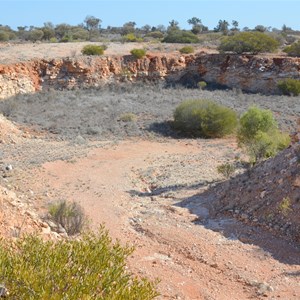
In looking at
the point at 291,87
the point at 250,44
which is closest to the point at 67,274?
the point at 291,87

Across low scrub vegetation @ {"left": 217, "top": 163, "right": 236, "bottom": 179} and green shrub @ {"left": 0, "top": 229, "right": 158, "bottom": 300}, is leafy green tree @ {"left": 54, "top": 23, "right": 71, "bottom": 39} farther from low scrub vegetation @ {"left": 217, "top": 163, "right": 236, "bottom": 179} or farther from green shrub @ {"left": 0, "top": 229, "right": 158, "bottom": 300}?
green shrub @ {"left": 0, "top": 229, "right": 158, "bottom": 300}

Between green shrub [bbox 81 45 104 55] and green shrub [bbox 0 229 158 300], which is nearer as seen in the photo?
green shrub [bbox 0 229 158 300]

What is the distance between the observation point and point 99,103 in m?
21.7

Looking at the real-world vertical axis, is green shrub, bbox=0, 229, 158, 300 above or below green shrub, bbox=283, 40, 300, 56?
below

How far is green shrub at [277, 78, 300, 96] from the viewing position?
24953mm

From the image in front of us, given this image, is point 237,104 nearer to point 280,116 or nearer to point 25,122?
point 280,116

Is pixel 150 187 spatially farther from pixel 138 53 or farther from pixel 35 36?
pixel 35 36

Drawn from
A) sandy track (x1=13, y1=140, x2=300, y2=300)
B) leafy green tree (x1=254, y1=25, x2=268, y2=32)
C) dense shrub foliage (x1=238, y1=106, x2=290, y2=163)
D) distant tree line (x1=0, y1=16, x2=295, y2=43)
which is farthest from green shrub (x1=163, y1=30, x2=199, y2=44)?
dense shrub foliage (x1=238, y1=106, x2=290, y2=163)

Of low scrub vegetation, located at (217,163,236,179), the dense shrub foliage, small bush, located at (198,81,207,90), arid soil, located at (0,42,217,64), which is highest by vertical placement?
arid soil, located at (0,42,217,64)

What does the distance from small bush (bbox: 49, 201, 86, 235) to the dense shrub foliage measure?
17.6 feet

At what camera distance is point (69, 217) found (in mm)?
8398

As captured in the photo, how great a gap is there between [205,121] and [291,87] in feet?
28.8

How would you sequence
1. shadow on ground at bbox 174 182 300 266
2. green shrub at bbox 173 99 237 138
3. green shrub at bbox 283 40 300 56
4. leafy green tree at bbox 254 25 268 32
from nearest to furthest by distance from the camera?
shadow on ground at bbox 174 182 300 266, green shrub at bbox 173 99 237 138, green shrub at bbox 283 40 300 56, leafy green tree at bbox 254 25 268 32

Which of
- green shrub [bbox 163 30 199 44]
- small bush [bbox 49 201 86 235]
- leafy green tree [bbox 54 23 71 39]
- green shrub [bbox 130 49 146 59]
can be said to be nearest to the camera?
small bush [bbox 49 201 86 235]
